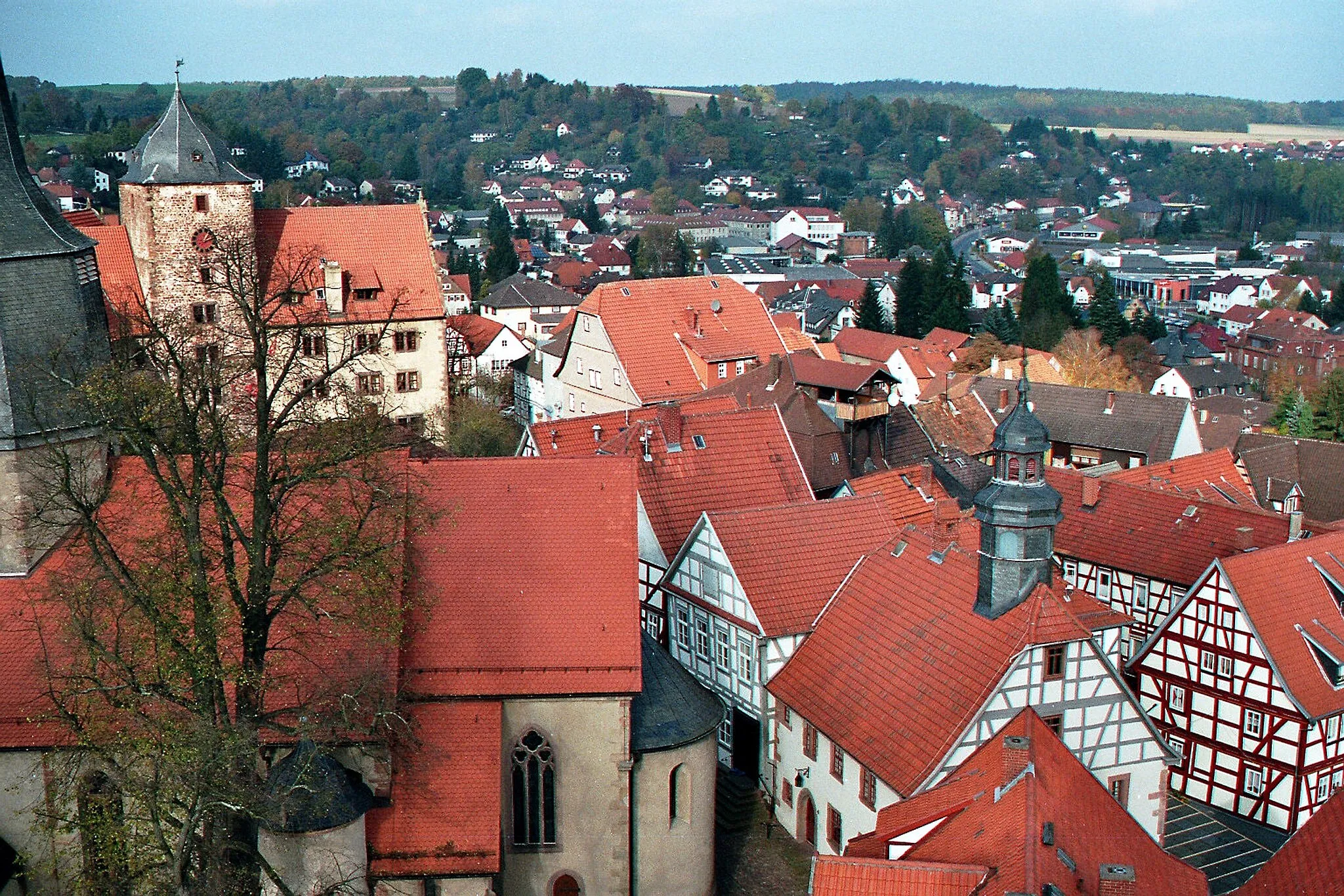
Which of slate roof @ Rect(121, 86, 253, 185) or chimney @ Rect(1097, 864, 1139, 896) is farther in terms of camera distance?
slate roof @ Rect(121, 86, 253, 185)

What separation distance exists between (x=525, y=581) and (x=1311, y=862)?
1401cm

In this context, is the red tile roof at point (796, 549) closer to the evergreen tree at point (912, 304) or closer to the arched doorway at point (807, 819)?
the arched doorway at point (807, 819)

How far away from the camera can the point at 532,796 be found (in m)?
25.9

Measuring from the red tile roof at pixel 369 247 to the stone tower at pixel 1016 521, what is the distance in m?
27.2

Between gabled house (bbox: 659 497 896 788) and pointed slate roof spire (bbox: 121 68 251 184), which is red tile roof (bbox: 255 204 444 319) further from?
gabled house (bbox: 659 497 896 788)

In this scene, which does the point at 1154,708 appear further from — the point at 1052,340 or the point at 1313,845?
the point at 1052,340

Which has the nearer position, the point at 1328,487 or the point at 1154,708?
the point at 1154,708

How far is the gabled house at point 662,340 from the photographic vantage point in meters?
60.8

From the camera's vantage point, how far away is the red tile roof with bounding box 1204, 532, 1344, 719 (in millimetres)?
33062

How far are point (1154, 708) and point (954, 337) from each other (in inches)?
2804

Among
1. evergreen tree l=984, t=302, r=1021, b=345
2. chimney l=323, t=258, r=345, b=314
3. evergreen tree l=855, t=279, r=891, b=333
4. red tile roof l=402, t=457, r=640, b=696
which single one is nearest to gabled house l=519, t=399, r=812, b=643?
red tile roof l=402, t=457, r=640, b=696

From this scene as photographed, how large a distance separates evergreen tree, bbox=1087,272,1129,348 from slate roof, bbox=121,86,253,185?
77.2 meters

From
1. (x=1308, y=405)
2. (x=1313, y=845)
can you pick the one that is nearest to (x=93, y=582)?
(x=1313, y=845)

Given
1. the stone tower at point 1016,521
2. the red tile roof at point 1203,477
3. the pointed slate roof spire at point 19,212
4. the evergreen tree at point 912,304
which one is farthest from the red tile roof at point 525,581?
the evergreen tree at point 912,304
